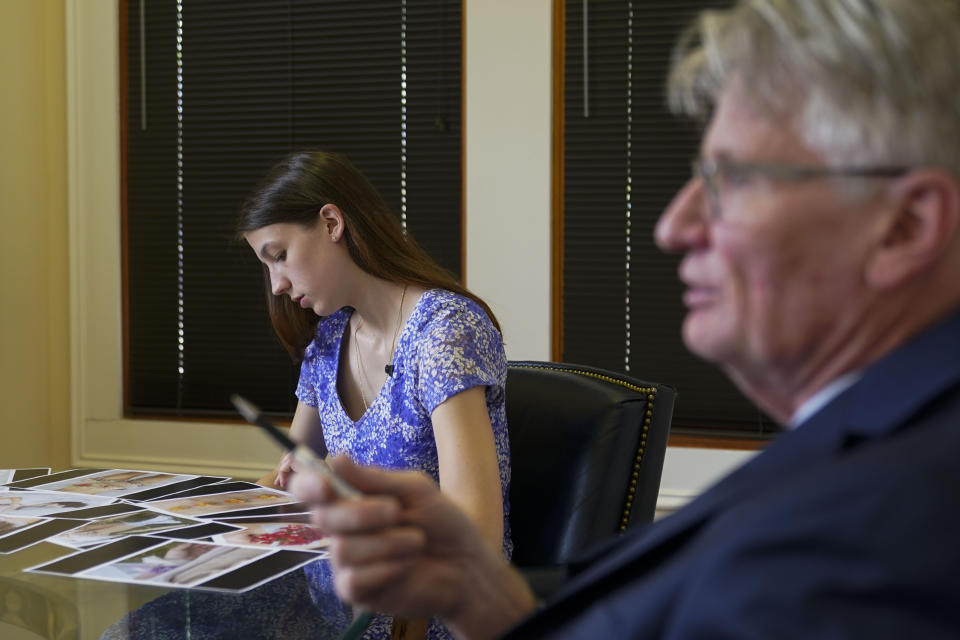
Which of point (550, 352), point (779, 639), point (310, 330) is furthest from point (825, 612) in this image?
point (550, 352)

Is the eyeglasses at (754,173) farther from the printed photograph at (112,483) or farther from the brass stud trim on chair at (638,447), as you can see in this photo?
the printed photograph at (112,483)

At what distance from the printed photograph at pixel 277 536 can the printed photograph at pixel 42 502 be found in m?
0.32

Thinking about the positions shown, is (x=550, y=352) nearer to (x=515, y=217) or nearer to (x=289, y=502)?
(x=515, y=217)

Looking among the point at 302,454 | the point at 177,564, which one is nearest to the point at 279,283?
the point at 177,564

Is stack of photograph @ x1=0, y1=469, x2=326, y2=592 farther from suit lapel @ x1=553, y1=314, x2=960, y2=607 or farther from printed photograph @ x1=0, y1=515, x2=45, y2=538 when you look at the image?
suit lapel @ x1=553, y1=314, x2=960, y2=607

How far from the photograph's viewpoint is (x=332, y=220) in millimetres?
2033

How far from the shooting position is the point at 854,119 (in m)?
0.72

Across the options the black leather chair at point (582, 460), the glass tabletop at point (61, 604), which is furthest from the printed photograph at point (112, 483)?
the black leather chair at point (582, 460)

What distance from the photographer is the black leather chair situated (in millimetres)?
1764

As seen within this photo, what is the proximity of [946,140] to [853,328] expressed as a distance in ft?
0.48

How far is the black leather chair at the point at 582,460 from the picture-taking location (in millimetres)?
1764

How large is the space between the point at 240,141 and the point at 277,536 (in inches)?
90.3

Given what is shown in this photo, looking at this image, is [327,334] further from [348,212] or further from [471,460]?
[471,460]

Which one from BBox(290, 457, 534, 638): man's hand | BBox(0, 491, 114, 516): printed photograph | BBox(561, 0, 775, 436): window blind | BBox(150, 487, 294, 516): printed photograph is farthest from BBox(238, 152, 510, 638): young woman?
BBox(561, 0, 775, 436): window blind
